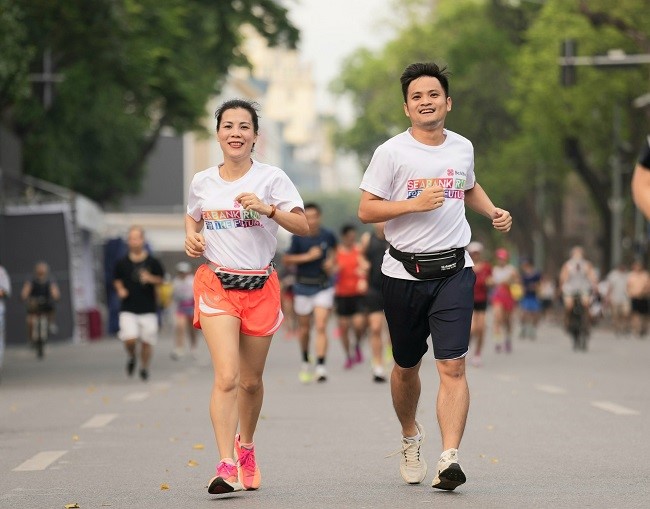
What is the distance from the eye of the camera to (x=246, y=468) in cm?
861

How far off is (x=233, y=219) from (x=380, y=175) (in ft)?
2.50

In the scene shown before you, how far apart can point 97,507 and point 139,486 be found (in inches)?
35.6

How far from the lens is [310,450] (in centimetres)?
1098

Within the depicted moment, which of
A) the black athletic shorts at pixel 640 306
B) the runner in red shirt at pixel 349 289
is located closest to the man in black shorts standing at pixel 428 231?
the runner in red shirt at pixel 349 289

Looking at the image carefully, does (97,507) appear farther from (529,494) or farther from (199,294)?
(529,494)

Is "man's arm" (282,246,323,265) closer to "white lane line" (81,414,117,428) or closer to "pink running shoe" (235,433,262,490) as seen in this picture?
"white lane line" (81,414,117,428)

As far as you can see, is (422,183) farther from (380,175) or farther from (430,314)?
(430,314)

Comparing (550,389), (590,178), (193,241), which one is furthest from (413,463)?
(590,178)

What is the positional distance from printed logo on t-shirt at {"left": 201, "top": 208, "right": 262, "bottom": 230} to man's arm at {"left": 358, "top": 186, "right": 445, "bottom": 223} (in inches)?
21.0

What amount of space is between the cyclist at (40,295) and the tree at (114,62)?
3171 mm

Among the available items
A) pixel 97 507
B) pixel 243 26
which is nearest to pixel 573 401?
pixel 97 507

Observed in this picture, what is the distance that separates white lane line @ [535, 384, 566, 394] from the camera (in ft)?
55.6

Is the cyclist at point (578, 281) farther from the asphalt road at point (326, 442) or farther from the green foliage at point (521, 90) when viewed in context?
the asphalt road at point (326, 442)

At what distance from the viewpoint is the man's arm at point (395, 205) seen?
821 centimetres
